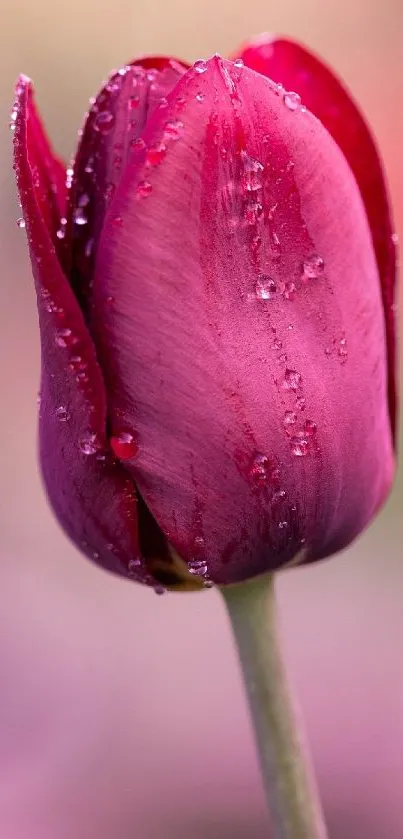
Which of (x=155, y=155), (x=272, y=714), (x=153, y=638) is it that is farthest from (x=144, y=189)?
(x=153, y=638)

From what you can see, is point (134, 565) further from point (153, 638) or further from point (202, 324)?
point (153, 638)

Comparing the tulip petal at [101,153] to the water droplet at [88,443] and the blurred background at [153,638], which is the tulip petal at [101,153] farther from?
the blurred background at [153,638]

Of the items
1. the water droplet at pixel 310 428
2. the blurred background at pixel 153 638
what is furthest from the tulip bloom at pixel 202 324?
the blurred background at pixel 153 638

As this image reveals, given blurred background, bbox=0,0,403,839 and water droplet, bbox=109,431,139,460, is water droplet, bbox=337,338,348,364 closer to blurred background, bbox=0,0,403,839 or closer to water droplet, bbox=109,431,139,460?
water droplet, bbox=109,431,139,460

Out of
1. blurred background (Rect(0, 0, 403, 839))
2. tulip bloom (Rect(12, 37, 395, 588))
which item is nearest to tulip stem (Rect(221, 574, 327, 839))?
tulip bloom (Rect(12, 37, 395, 588))

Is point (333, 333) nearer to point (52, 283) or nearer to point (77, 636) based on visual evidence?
point (52, 283)

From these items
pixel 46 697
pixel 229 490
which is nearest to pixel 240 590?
pixel 229 490
